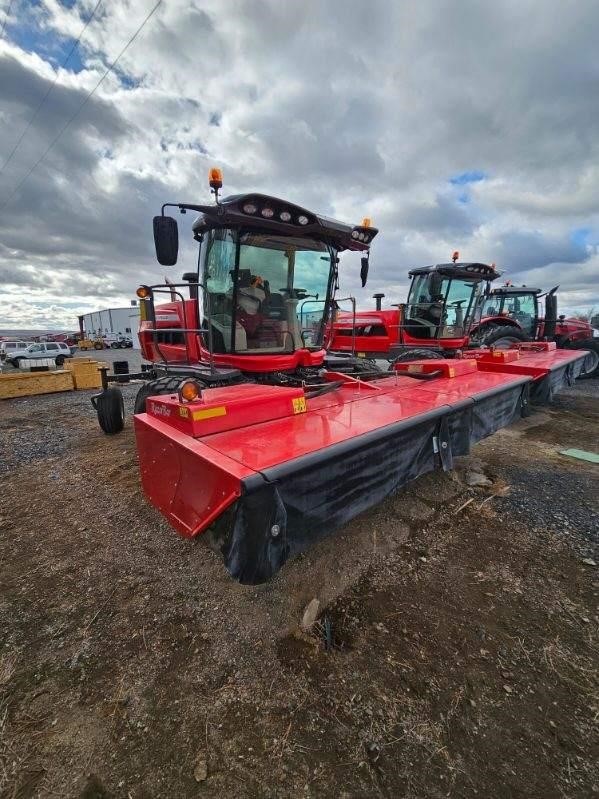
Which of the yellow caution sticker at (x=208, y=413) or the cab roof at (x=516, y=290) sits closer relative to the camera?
the yellow caution sticker at (x=208, y=413)

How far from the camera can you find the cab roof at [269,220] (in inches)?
127

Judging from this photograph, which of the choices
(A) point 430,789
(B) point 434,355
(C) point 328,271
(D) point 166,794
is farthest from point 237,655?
(B) point 434,355

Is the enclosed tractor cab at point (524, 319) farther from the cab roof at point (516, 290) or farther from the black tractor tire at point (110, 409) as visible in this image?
the black tractor tire at point (110, 409)

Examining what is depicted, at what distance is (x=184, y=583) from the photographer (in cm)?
246

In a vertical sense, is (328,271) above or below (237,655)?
above

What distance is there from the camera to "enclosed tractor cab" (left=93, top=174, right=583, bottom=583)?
1840 mm

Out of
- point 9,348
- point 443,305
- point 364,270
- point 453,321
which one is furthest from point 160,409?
point 9,348

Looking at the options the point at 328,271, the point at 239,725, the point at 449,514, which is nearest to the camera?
the point at 239,725

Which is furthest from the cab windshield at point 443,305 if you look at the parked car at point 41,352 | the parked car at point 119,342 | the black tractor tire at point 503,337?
the parked car at point 119,342

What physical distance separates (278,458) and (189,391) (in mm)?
861

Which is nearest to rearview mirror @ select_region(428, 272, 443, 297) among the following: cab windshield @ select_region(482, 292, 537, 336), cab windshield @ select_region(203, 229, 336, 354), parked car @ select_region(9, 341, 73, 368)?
cab windshield @ select_region(203, 229, 336, 354)

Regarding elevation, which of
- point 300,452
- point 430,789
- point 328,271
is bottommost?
point 430,789

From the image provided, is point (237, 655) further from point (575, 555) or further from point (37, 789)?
point (575, 555)

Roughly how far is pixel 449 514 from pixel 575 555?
0.91 m
